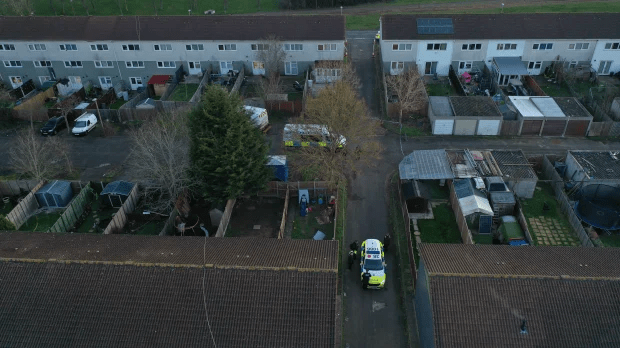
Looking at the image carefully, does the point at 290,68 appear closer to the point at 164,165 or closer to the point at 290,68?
the point at 290,68

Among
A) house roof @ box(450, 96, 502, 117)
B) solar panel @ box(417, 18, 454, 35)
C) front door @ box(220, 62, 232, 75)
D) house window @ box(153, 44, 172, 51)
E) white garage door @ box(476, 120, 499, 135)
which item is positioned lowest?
white garage door @ box(476, 120, 499, 135)

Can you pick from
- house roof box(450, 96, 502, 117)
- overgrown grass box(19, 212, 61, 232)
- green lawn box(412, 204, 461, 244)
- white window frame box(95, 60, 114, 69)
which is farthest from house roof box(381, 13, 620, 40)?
overgrown grass box(19, 212, 61, 232)

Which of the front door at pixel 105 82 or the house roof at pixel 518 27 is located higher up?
the house roof at pixel 518 27

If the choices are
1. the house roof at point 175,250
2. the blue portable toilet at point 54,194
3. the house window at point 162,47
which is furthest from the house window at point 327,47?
the house roof at point 175,250

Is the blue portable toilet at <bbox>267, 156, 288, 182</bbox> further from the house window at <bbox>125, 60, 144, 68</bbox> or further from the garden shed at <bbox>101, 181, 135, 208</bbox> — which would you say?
the house window at <bbox>125, 60, 144, 68</bbox>

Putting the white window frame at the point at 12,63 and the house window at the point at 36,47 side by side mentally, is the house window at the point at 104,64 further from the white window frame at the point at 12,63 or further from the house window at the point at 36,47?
the white window frame at the point at 12,63

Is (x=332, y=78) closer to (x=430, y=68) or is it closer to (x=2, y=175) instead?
(x=430, y=68)
